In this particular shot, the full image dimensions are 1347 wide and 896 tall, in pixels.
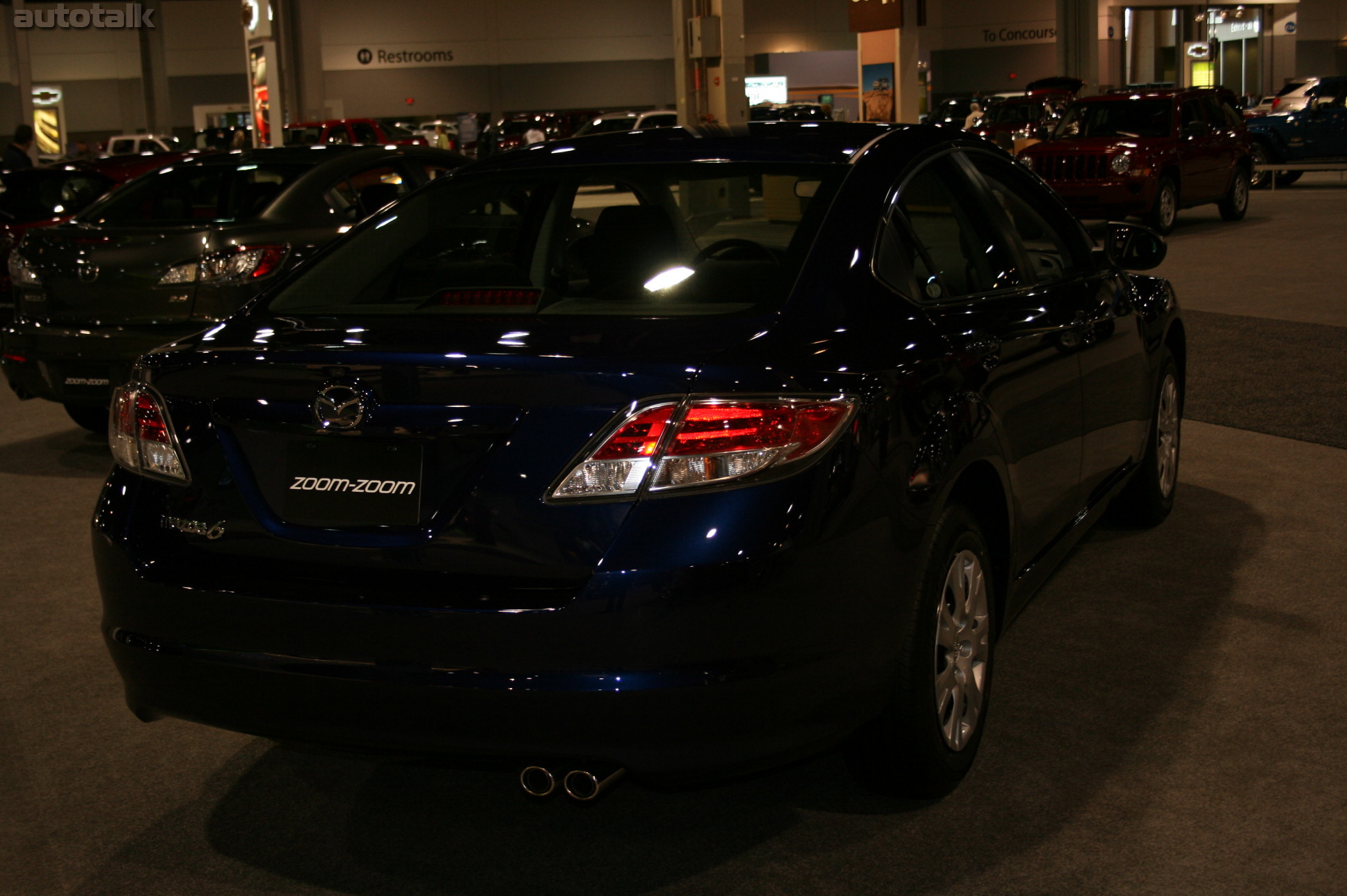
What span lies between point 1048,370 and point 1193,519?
88.8 inches

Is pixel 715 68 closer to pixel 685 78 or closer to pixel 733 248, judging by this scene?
pixel 685 78

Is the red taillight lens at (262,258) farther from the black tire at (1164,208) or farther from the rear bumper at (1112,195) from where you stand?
the black tire at (1164,208)

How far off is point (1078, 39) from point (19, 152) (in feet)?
107

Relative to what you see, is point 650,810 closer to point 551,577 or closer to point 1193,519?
point 551,577

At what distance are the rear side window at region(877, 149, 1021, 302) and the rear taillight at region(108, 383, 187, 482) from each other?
73.6 inches

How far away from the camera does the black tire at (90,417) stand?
860cm

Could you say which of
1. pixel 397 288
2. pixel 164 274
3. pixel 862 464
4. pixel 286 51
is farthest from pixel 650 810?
pixel 286 51

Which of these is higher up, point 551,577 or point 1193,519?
point 551,577

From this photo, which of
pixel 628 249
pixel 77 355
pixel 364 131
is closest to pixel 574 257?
pixel 628 249

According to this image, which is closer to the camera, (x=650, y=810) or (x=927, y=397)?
(x=927, y=397)

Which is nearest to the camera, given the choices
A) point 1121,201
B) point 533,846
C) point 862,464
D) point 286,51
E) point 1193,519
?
point 862,464

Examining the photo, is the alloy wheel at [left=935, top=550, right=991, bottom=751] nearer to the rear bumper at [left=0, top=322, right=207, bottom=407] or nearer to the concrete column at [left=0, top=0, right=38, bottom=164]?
the rear bumper at [left=0, top=322, right=207, bottom=407]

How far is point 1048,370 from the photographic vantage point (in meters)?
3.93

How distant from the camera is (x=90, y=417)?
8.64m
